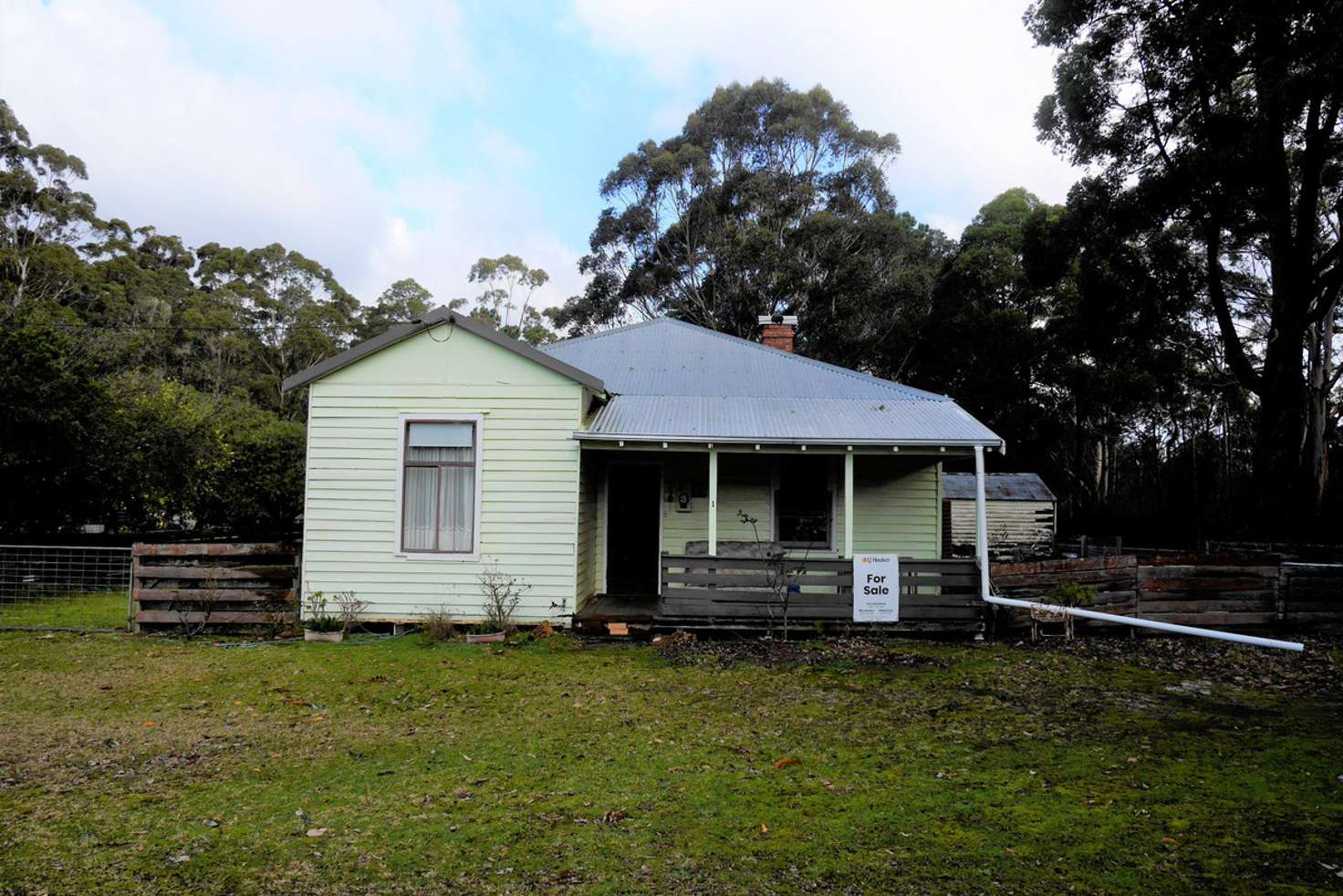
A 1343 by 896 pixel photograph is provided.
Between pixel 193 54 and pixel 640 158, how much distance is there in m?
22.0

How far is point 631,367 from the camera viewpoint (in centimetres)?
1417

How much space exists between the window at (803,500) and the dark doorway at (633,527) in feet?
6.20

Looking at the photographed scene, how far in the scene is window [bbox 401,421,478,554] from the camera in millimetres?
10508

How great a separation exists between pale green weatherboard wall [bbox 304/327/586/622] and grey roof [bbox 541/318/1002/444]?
833mm

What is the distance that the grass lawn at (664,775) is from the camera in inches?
150

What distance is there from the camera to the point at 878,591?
10312 millimetres

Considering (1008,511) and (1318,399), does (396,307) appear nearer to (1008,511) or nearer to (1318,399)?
(1008,511)

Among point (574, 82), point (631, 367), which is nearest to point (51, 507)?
point (631, 367)

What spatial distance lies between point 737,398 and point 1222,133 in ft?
39.2

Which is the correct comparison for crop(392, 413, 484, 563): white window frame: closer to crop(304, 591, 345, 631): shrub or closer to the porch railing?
crop(304, 591, 345, 631): shrub

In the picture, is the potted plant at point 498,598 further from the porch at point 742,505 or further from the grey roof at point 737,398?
the grey roof at point 737,398

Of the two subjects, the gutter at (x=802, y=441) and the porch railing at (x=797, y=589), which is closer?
the porch railing at (x=797, y=589)

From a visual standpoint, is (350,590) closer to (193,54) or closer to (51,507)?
(51,507)

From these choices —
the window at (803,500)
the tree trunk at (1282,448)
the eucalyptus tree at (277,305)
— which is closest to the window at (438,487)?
the window at (803,500)
